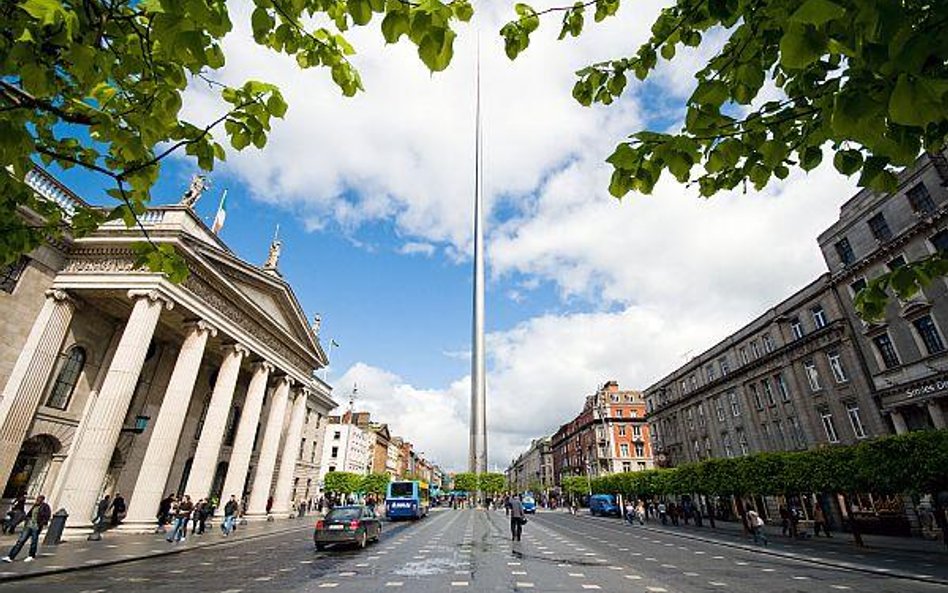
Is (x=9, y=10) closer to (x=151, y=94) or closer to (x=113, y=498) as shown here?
(x=151, y=94)

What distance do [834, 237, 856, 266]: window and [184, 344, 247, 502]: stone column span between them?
4019 cm

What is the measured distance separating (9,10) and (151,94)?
37.2 inches

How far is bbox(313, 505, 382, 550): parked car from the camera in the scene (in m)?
17.4

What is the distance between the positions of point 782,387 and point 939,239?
52.2 feet

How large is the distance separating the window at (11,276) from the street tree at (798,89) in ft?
81.0

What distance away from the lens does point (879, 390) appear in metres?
28.2

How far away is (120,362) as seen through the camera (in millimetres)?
19641

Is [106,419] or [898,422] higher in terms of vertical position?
[898,422]

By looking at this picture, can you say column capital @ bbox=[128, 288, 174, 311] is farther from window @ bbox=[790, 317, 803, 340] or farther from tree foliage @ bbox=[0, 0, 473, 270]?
window @ bbox=[790, 317, 803, 340]

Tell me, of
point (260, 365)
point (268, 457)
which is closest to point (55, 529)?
point (260, 365)

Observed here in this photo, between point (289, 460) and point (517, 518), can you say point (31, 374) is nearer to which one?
point (289, 460)

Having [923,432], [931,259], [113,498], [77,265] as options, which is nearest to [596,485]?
[923,432]

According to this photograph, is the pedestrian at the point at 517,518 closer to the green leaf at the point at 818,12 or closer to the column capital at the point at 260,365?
the column capital at the point at 260,365

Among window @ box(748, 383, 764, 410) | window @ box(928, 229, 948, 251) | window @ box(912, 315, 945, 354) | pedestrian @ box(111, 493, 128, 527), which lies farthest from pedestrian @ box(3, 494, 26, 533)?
window @ box(748, 383, 764, 410)
